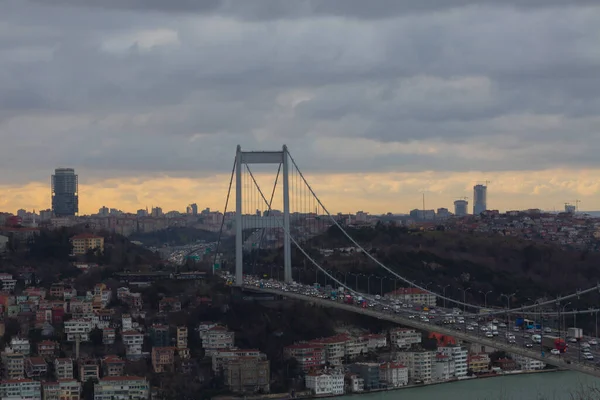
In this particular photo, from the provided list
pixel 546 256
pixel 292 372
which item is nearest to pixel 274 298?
pixel 292 372

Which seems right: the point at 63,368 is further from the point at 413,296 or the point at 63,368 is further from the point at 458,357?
the point at 413,296

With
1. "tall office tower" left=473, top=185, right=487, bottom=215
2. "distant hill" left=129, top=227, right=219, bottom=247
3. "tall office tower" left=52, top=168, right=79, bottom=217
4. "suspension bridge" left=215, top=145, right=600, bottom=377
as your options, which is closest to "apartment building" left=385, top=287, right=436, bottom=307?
"suspension bridge" left=215, top=145, right=600, bottom=377

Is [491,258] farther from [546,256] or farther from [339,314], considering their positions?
[339,314]

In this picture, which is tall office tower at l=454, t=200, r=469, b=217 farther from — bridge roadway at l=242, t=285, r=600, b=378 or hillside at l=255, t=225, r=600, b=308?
bridge roadway at l=242, t=285, r=600, b=378

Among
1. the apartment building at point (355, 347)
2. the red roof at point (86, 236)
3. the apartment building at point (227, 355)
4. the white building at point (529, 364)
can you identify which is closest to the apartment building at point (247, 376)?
the apartment building at point (227, 355)

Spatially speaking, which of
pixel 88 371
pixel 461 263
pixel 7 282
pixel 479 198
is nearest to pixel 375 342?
pixel 88 371
